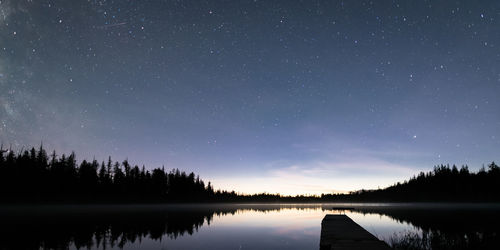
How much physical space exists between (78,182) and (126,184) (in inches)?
881

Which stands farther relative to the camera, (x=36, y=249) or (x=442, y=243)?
(x=442, y=243)

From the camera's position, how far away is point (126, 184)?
124 m

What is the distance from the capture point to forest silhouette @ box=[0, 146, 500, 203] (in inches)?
3474

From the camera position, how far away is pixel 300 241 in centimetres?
2394

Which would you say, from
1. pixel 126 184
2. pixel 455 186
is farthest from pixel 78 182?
pixel 455 186

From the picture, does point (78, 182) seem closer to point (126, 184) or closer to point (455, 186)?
point (126, 184)

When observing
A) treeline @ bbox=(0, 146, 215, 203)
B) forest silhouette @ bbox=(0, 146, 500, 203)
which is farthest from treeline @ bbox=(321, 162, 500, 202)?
treeline @ bbox=(0, 146, 215, 203)

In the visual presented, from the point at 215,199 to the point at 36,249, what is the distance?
17032cm

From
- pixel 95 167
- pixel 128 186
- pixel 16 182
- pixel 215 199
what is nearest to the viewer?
pixel 16 182

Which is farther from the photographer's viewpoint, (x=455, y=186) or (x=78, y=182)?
(x=455, y=186)

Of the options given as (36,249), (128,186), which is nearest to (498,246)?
(36,249)

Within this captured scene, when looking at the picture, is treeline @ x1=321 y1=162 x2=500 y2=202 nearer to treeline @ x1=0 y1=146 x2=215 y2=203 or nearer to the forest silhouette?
the forest silhouette

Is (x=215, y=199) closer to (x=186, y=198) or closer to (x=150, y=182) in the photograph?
(x=186, y=198)

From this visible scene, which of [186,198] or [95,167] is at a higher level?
[95,167]
